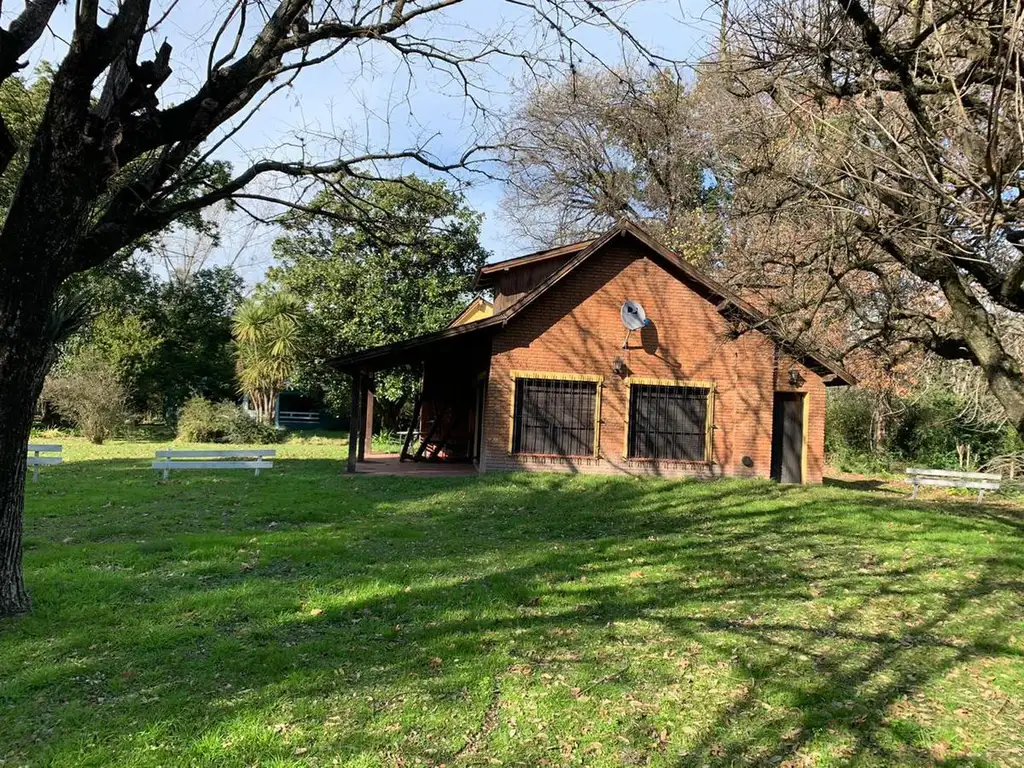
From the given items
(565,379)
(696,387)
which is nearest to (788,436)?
(696,387)

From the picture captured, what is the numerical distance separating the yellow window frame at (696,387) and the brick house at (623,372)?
0.08ft

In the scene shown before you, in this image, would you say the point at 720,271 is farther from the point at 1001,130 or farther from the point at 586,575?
the point at 1001,130

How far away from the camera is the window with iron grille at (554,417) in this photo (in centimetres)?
1623

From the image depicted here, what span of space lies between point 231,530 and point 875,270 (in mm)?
9072

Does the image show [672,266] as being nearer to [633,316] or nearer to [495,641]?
[633,316]

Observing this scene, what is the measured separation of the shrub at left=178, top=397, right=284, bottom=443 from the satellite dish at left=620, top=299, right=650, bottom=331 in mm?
17158

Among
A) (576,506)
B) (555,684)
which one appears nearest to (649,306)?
(576,506)

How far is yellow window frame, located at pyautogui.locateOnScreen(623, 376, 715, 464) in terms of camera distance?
16.5 m

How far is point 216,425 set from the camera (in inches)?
1056

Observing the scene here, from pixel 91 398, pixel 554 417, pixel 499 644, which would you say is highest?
pixel 91 398

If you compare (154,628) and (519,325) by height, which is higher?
(519,325)

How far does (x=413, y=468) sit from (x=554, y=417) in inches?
154

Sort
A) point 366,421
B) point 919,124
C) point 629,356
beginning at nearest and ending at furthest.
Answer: point 919,124, point 629,356, point 366,421

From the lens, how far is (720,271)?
941 inches
